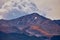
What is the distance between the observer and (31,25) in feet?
5.18

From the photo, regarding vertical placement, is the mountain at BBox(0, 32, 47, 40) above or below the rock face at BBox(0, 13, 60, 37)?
below

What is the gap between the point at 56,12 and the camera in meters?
1.58

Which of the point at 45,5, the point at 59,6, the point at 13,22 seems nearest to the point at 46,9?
the point at 45,5

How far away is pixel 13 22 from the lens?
158 centimetres

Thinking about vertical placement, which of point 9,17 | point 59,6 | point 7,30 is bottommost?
point 7,30

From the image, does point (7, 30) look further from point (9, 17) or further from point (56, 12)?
point (56, 12)

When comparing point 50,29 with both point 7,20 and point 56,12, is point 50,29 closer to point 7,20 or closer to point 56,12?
point 56,12

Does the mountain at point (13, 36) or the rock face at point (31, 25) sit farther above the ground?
the rock face at point (31, 25)

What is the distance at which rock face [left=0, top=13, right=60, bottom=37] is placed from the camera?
156 centimetres

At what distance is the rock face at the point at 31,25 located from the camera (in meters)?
1.56

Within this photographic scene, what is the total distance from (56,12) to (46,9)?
113mm

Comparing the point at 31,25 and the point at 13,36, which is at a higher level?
the point at 31,25

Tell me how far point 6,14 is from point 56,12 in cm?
54

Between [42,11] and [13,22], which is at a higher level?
[42,11]
